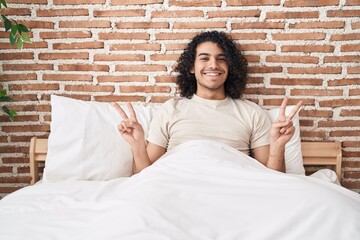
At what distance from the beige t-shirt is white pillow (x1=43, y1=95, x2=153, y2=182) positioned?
20cm

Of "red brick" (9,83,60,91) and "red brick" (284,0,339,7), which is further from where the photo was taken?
"red brick" (9,83,60,91)

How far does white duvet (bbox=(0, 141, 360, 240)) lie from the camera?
3.26 feet

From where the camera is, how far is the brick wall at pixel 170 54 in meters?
1.92

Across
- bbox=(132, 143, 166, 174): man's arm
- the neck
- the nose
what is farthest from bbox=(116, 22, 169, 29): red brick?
bbox=(132, 143, 166, 174): man's arm

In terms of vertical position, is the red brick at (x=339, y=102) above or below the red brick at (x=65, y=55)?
below

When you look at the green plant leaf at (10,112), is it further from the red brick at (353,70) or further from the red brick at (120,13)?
the red brick at (353,70)

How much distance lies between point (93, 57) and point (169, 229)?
1.31 meters

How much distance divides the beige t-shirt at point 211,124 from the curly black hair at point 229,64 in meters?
0.13

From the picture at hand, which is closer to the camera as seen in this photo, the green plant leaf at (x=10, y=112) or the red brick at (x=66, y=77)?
the green plant leaf at (x=10, y=112)

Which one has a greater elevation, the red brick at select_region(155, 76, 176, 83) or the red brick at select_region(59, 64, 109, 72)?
the red brick at select_region(59, 64, 109, 72)

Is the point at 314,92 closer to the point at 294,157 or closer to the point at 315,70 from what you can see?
the point at 315,70

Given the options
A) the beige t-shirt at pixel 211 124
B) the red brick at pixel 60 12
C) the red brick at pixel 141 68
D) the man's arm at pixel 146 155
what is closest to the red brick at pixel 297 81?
the beige t-shirt at pixel 211 124

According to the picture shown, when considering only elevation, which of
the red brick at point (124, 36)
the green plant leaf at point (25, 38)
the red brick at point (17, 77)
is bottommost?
the red brick at point (17, 77)

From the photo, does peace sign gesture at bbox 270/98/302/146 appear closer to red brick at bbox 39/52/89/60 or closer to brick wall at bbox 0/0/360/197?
brick wall at bbox 0/0/360/197
